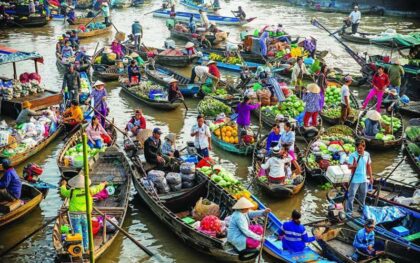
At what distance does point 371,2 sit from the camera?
39.8m

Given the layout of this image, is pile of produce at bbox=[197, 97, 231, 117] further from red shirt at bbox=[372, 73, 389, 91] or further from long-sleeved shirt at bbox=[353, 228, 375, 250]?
long-sleeved shirt at bbox=[353, 228, 375, 250]

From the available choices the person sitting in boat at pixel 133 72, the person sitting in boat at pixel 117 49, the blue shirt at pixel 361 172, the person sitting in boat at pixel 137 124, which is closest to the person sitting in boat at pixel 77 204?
the blue shirt at pixel 361 172

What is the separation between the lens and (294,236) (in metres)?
9.38

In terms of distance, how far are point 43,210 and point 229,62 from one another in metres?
13.2

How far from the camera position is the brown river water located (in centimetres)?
1080

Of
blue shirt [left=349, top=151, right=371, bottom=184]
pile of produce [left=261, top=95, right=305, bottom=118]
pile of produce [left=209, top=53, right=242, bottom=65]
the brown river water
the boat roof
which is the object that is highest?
the boat roof

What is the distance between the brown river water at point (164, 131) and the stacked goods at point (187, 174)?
41.7 inches

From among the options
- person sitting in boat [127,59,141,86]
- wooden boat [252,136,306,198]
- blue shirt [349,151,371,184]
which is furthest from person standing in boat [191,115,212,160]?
person sitting in boat [127,59,141,86]

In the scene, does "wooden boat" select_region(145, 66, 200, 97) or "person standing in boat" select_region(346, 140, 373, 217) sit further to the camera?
"wooden boat" select_region(145, 66, 200, 97)

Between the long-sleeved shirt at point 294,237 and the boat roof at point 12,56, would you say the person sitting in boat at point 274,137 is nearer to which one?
the long-sleeved shirt at point 294,237

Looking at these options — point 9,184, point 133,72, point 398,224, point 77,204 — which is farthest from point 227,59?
point 77,204

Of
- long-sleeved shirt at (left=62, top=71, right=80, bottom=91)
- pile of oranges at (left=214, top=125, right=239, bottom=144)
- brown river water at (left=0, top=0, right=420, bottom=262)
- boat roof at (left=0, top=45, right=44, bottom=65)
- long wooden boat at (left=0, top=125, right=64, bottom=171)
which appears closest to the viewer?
brown river water at (left=0, top=0, right=420, bottom=262)

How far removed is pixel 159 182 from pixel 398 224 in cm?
508

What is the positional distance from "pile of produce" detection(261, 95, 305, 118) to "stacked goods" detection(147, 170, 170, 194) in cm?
602
